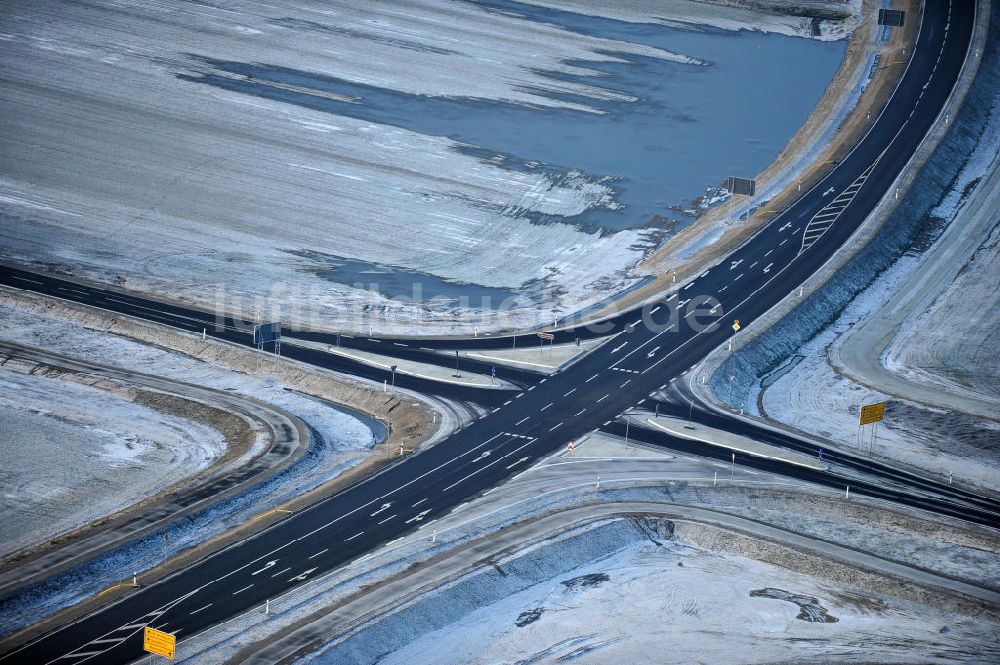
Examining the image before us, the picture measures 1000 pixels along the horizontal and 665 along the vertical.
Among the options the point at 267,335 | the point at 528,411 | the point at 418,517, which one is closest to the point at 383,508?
the point at 418,517

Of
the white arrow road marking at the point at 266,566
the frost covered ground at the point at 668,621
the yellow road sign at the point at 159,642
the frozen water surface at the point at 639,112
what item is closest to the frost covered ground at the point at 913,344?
the frost covered ground at the point at 668,621

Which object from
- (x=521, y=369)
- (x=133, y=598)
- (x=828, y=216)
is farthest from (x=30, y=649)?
(x=828, y=216)

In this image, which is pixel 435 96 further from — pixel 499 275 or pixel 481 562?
pixel 481 562

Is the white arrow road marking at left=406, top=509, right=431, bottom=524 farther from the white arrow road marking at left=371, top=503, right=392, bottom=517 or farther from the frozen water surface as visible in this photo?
the frozen water surface

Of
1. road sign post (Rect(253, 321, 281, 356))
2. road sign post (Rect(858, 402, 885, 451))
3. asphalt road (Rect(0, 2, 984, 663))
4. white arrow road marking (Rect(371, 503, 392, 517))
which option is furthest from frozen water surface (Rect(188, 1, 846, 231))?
white arrow road marking (Rect(371, 503, 392, 517))

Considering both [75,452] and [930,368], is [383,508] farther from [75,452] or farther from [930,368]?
[930,368]
